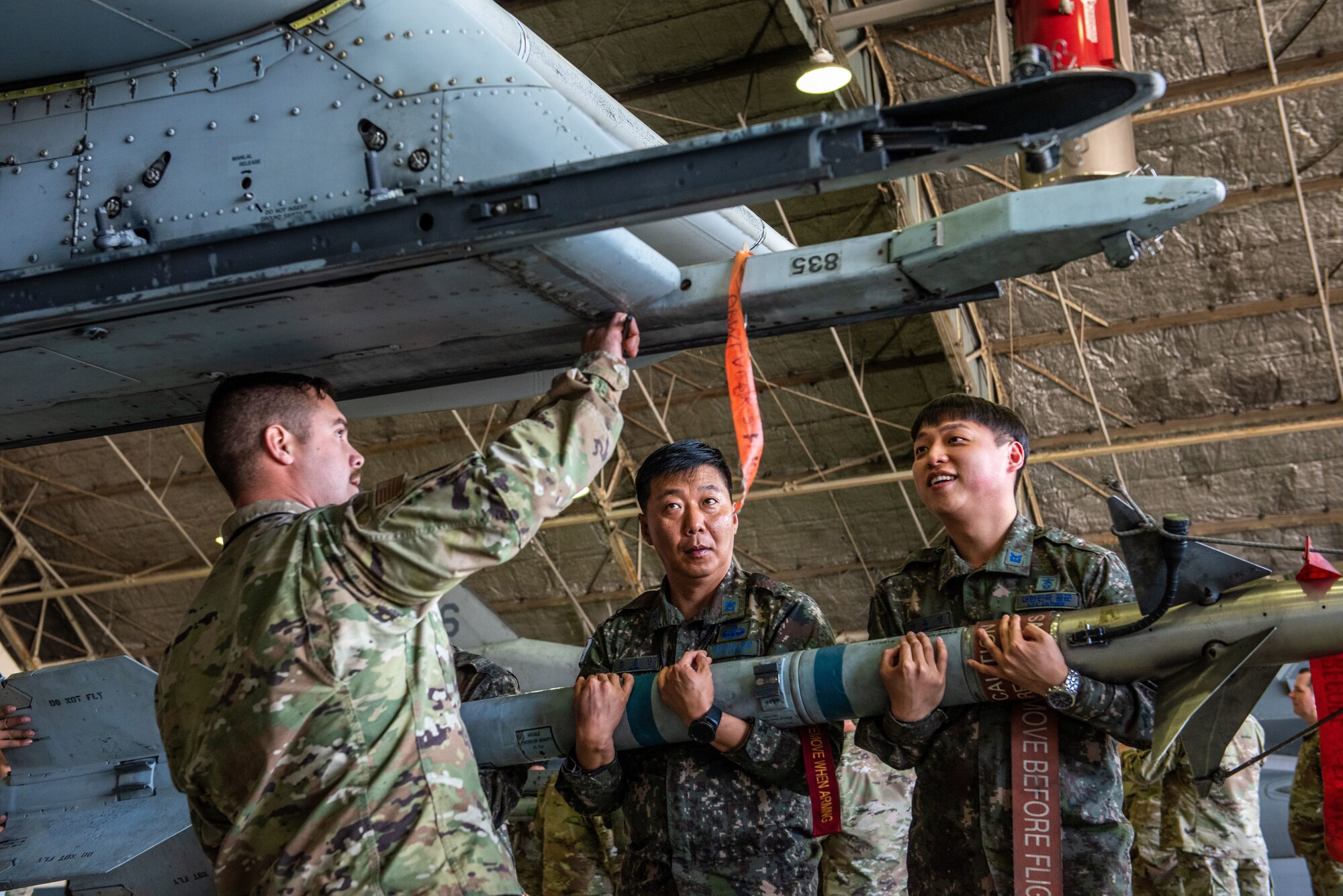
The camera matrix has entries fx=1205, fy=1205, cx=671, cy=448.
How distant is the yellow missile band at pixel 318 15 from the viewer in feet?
14.1

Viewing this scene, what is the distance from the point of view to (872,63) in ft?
36.4

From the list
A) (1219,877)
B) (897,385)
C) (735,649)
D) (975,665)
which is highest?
(897,385)

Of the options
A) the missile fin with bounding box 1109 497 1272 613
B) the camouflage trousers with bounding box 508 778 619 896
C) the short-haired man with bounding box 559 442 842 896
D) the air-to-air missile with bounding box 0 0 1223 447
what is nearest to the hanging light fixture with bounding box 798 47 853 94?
the air-to-air missile with bounding box 0 0 1223 447

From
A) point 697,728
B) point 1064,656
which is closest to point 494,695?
point 697,728

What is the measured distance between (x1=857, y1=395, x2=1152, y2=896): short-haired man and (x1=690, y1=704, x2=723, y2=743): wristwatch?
0.46m

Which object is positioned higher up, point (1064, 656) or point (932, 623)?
point (932, 623)

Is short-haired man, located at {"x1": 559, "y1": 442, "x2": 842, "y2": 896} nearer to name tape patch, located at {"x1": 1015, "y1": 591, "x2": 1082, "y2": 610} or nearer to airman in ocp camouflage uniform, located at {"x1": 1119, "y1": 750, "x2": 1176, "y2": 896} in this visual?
name tape patch, located at {"x1": 1015, "y1": 591, "x2": 1082, "y2": 610}

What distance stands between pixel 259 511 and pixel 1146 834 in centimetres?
583

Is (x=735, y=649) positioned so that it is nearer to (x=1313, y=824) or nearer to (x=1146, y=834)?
(x=1146, y=834)

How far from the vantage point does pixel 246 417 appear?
127 inches

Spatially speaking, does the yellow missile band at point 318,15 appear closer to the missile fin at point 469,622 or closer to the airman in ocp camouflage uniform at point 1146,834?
the airman in ocp camouflage uniform at point 1146,834

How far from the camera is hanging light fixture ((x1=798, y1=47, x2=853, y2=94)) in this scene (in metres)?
9.38

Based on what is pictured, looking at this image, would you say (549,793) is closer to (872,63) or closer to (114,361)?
(114,361)

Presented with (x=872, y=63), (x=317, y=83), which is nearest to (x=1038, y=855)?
(x=317, y=83)
